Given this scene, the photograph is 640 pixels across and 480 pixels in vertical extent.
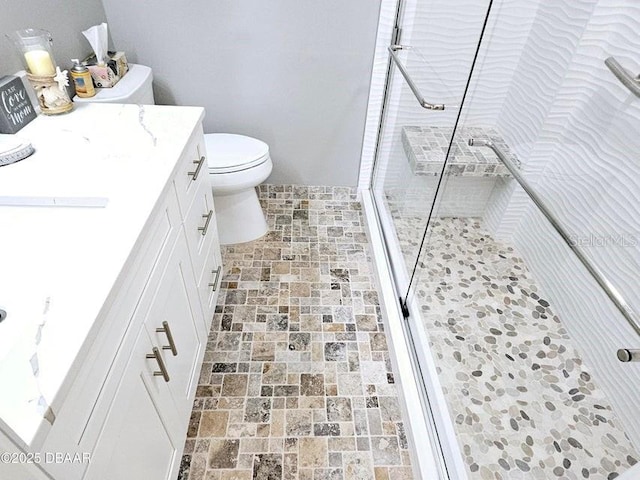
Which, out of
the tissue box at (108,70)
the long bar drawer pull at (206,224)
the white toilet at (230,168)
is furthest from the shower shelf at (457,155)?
the tissue box at (108,70)

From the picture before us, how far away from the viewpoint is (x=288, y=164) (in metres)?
2.31

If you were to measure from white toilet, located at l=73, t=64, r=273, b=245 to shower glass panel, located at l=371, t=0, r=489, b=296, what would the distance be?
665 mm

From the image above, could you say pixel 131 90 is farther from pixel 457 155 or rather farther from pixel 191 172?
pixel 457 155

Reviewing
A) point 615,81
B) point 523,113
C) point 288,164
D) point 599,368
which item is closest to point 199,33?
point 288,164

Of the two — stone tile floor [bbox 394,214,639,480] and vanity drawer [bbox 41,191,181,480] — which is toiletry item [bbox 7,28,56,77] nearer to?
vanity drawer [bbox 41,191,181,480]

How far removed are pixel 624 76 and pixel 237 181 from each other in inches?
56.7

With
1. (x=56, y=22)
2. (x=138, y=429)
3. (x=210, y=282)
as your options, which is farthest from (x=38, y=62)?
(x=138, y=429)

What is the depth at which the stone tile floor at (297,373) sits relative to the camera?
1253mm

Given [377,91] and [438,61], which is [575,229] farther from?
[377,91]

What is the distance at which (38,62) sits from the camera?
1189mm

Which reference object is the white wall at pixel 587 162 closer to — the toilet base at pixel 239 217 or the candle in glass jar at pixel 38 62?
the toilet base at pixel 239 217

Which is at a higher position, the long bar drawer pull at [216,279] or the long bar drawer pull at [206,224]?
the long bar drawer pull at [206,224]

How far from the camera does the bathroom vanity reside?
0.56 metres

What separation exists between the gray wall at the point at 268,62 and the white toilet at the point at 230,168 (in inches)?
7.6
